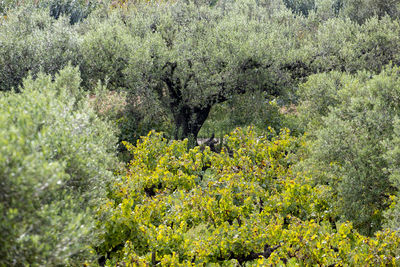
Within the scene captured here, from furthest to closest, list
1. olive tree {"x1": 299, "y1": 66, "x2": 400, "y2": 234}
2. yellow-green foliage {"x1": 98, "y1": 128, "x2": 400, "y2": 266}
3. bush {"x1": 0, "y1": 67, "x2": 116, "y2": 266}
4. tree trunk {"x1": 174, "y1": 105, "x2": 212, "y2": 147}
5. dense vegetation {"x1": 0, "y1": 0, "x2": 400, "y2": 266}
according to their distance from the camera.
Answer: tree trunk {"x1": 174, "y1": 105, "x2": 212, "y2": 147} → olive tree {"x1": 299, "y1": 66, "x2": 400, "y2": 234} → yellow-green foliage {"x1": 98, "y1": 128, "x2": 400, "y2": 266} → dense vegetation {"x1": 0, "y1": 0, "x2": 400, "y2": 266} → bush {"x1": 0, "y1": 67, "x2": 116, "y2": 266}

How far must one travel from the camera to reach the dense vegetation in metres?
9.25

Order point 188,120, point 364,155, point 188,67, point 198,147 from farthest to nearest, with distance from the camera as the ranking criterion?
point 188,120 → point 188,67 → point 198,147 → point 364,155

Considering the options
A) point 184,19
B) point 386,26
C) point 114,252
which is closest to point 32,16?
point 184,19

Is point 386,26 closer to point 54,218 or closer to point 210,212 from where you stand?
point 210,212

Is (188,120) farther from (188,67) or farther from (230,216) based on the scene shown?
(230,216)

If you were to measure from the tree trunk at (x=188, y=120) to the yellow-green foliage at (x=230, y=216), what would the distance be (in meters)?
6.37

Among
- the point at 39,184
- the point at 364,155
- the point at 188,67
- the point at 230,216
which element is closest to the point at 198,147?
the point at 230,216

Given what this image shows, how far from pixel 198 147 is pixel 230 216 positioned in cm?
668

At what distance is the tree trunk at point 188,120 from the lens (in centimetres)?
2932

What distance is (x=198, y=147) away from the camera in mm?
22078

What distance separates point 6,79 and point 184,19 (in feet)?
62.8

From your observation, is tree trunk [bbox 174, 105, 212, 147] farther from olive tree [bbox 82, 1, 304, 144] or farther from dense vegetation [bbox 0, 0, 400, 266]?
dense vegetation [bbox 0, 0, 400, 266]

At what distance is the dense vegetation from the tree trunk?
0.37 feet

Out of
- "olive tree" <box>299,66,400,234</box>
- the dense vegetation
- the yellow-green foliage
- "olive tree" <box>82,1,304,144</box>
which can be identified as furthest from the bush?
"olive tree" <box>82,1,304,144</box>
